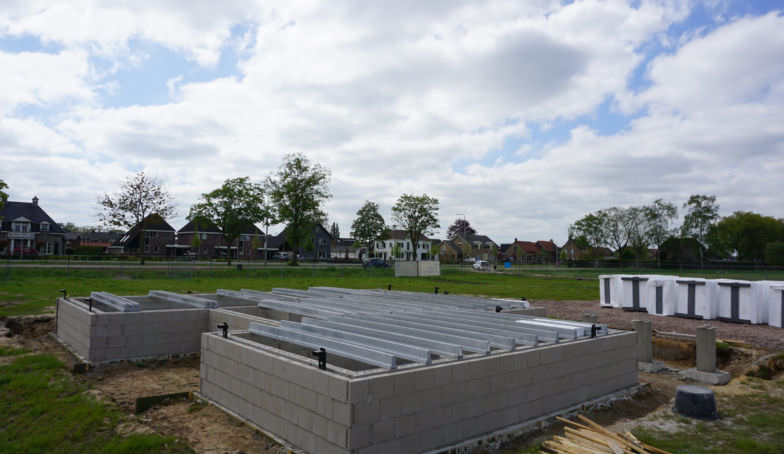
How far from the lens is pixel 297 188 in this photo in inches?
2110

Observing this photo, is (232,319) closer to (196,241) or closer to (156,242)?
(196,241)

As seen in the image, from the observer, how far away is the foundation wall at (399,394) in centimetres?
483

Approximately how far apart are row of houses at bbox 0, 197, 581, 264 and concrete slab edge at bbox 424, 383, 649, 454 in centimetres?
3718

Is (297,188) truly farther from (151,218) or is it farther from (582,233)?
(582,233)

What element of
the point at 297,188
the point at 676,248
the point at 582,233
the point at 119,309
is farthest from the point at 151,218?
the point at 676,248

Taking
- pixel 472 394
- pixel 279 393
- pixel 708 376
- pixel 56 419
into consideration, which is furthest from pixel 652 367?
pixel 56 419

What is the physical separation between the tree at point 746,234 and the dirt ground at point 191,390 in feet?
254

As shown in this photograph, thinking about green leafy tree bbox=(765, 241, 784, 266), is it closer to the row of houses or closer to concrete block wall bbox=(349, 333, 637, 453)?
the row of houses

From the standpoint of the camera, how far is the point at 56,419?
21.4 ft

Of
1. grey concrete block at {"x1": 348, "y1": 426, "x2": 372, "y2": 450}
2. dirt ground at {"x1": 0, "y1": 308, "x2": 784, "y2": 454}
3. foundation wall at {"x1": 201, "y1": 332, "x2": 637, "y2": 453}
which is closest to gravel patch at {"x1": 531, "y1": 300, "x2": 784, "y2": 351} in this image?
dirt ground at {"x1": 0, "y1": 308, "x2": 784, "y2": 454}

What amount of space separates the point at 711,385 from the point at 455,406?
23.1 feet

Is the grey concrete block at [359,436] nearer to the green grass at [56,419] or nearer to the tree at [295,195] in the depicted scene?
the green grass at [56,419]

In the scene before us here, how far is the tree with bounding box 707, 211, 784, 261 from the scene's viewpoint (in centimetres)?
7556

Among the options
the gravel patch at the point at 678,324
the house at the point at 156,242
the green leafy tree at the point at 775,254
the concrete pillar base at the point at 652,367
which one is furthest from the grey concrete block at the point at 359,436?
the green leafy tree at the point at 775,254
